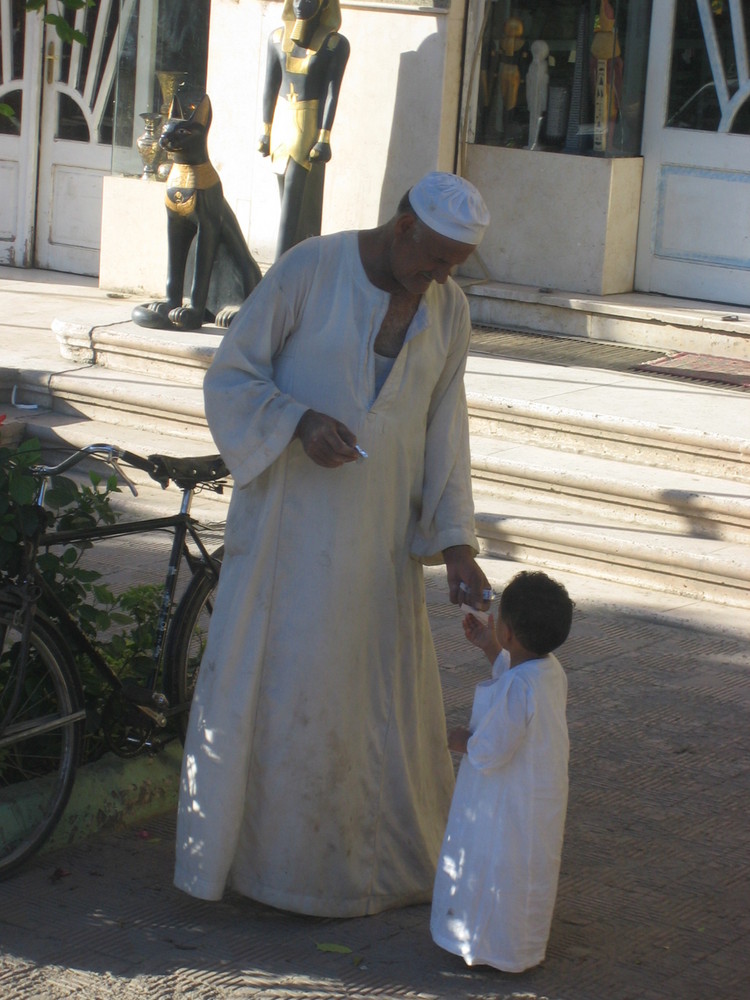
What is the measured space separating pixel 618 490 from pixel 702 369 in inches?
77.6

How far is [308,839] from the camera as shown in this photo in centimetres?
346

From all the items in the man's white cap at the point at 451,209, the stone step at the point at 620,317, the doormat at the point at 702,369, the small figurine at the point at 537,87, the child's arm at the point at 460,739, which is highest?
the small figurine at the point at 537,87

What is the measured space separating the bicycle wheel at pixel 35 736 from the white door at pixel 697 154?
681 centimetres

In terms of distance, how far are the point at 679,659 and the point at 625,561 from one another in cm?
97

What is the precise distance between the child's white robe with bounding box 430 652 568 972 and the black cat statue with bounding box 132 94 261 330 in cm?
599

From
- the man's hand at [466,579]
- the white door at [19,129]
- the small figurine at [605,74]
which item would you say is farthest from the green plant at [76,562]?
the white door at [19,129]

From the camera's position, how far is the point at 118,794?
157 inches

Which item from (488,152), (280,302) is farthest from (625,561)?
(488,152)

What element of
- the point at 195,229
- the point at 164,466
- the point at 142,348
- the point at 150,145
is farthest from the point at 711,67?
the point at 164,466

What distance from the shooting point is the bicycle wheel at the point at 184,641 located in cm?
409

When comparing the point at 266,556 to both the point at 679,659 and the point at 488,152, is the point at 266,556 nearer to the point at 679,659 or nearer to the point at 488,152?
the point at 679,659

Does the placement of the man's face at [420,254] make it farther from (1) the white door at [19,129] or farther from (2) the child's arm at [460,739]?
(1) the white door at [19,129]

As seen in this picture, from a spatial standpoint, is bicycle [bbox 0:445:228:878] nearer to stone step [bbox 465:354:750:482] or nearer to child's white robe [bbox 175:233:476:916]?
child's white robe [bbox 175:233:476:916]

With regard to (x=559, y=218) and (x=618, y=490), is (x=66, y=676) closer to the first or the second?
(x=618, y=490)
